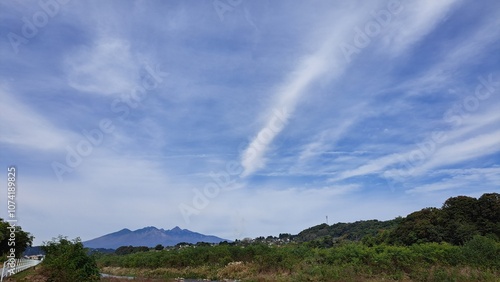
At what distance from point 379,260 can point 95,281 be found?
70.5 feet

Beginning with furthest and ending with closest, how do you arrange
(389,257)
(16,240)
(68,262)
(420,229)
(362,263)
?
(16,240) < (420,229) < (362,263) < (389,257) < (68,262)

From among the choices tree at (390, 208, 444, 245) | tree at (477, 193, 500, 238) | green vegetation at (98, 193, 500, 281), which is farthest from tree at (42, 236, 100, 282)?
tree at (477, 193, 500, 238)

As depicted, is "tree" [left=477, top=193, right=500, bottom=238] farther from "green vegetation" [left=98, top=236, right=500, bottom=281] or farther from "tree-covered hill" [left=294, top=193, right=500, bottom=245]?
"green vegetation" [left=98, top=236, right=500, bottom=281]

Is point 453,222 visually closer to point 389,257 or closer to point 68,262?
point 389,257

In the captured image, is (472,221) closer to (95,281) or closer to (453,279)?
(453,279)

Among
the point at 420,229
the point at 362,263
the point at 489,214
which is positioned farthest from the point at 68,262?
the point at 489,214

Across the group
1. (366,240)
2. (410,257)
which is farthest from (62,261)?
(366,240)

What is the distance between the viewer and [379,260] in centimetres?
2945

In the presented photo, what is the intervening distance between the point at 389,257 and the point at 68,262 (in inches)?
932

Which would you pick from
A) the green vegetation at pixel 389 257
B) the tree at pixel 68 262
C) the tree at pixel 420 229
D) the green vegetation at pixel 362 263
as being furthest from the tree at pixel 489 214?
the tree at pixel 68 262

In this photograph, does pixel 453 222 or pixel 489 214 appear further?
pixel 453 222

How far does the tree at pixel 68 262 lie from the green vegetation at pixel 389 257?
15.6 metres

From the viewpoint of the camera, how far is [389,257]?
29.5 metres

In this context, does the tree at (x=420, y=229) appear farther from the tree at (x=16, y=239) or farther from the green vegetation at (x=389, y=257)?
the tree at (x=16, y=239)
